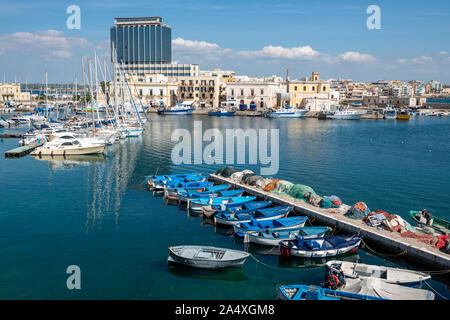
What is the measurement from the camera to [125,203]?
84.1 feet

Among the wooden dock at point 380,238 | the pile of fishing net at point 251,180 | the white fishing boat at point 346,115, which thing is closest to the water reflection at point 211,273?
the wooden dock at point 380,238

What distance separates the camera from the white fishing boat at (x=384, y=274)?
1461 cm

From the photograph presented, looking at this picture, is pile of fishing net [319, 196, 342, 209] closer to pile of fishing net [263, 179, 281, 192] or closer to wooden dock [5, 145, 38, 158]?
pile of fishing net [263, 179, 281, 192]

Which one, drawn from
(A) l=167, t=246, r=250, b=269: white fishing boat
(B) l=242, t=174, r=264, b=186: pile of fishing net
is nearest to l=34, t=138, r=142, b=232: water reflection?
(A) l=167, t=246, r=250, b=269: white fishing boat

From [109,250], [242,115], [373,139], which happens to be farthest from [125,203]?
[242,115]

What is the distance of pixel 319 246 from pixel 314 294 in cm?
505

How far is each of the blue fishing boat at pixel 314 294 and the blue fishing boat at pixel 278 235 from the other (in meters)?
5.33

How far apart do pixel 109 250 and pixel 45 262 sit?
2749 mm

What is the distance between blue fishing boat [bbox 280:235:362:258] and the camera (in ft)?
57.8

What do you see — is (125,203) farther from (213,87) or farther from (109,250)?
(213,87)

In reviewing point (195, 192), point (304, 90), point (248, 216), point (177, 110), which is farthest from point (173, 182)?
point (304, 90)

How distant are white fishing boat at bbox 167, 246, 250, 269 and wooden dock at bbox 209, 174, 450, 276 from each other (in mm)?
6606

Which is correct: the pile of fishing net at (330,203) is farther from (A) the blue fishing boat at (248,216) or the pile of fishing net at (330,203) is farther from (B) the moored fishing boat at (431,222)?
(B) the moored fishing boat at (431,222)

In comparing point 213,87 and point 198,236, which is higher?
point 213,87
